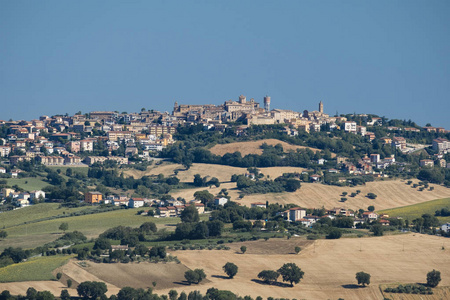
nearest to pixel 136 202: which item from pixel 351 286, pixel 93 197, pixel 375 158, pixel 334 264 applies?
pixel 93 197

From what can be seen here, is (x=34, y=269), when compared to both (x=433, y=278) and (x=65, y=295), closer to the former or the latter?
(x=65, y=295)

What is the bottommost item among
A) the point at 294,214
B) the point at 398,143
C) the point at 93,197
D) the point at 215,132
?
the point at 294,214

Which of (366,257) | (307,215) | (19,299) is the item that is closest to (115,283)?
(19,299)

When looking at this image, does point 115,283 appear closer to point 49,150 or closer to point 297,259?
point 297,259

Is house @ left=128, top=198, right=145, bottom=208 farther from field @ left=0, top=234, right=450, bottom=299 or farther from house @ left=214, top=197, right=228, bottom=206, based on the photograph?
field @ left=0, top=234, right=450, bottom=299

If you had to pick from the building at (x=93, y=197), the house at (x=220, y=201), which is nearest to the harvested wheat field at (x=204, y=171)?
the house at (x=220, y=201)

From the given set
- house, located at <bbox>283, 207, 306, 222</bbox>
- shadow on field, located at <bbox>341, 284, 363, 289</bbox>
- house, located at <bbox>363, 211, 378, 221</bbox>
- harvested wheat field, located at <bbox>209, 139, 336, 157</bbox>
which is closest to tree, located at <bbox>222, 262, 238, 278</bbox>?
shadow on field, located at <bbox>341, 284, 363, 289</bbox>

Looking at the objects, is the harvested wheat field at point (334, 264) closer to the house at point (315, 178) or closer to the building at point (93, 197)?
the building at point (93, 197)
